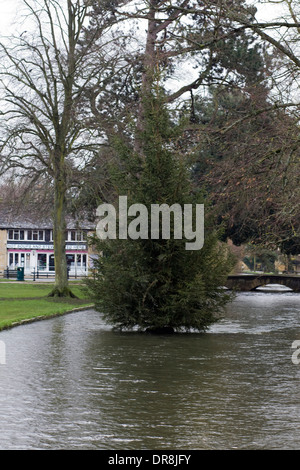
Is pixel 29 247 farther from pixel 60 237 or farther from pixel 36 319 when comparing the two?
pixel 36 319

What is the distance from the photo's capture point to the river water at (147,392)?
7883 mm

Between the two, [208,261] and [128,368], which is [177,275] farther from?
[128,368]

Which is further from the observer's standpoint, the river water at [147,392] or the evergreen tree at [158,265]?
the evergreen tree at [158,265]

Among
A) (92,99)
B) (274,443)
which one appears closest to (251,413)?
(274,443)

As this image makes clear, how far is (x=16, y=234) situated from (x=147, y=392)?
80.4 metres

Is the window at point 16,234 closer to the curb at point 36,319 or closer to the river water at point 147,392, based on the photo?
the curb at point 36,319

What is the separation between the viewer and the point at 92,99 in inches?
1307

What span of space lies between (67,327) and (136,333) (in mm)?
2731

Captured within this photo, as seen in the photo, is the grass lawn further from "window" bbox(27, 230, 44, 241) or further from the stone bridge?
"window" bbox(27, 230, 44, 241)

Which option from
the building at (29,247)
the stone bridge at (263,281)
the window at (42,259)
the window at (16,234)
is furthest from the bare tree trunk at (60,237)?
the window at (16,234)

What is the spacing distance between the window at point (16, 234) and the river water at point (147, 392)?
7161 cm

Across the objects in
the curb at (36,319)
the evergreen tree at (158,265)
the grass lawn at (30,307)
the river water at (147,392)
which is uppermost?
the evergreen tree at (158,265)
